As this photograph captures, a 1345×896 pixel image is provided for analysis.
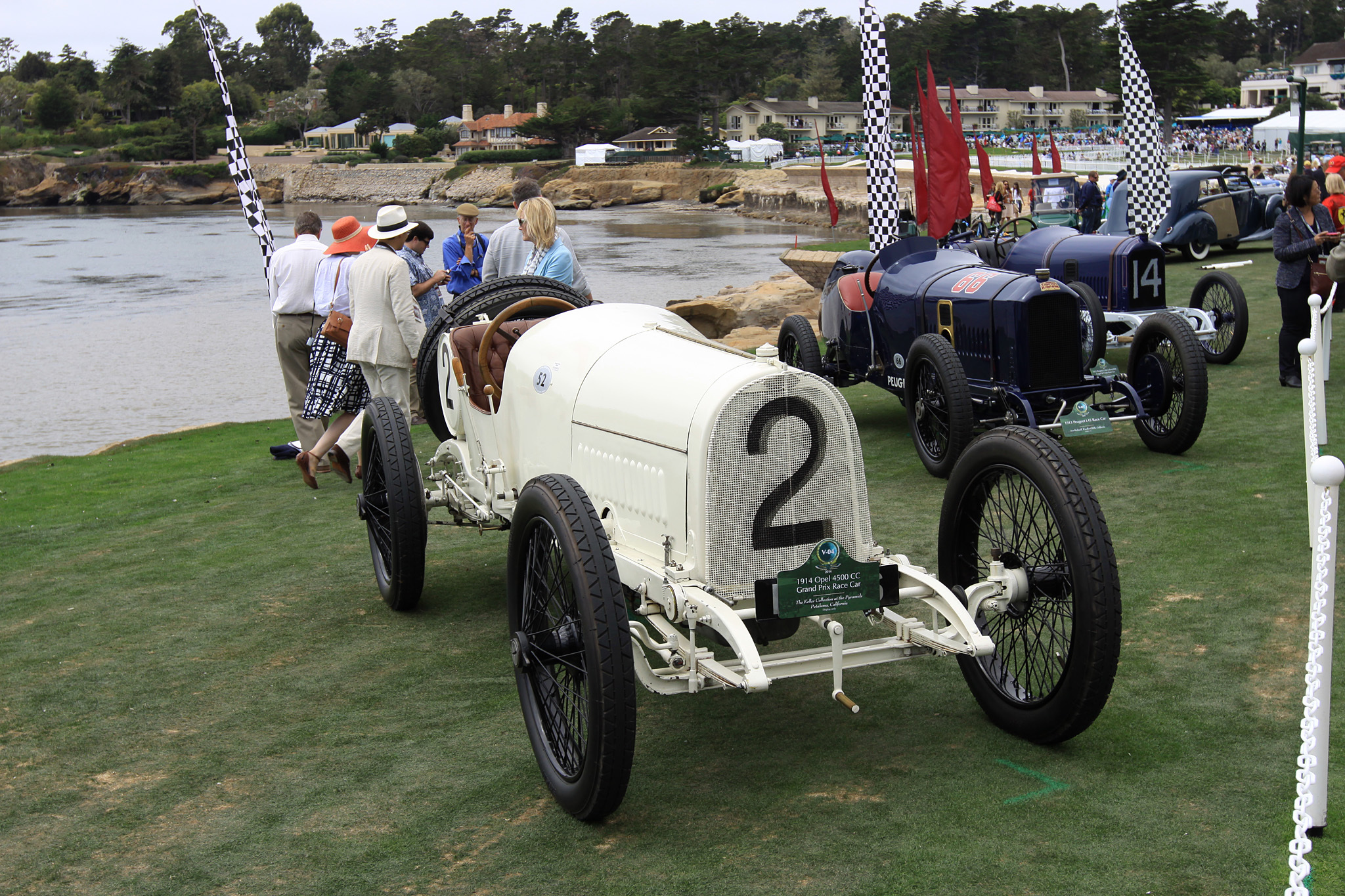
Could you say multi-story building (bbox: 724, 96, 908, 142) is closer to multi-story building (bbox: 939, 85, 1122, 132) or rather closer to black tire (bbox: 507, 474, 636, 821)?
multi-story building (bbox: 939, 85, 1122, 132)

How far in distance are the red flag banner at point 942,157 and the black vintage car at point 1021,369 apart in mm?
1097

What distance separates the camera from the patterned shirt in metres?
8.75

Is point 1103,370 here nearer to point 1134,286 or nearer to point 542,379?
point 1134,286

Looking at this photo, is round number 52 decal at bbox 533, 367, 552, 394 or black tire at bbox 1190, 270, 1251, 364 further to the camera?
black tire at bbox 1190, 270, 1251, 364

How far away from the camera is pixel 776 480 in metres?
3.62

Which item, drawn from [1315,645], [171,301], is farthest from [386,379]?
[171,301]

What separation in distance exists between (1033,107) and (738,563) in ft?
366

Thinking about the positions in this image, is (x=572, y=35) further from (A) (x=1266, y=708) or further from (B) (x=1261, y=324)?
(A) (x=1266, y=708)

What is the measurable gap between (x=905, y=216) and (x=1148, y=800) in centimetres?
1060

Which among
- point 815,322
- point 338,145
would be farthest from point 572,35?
point 815,322

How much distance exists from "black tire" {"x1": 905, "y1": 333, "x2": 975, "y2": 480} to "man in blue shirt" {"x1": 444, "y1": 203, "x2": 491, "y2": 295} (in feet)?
12.3

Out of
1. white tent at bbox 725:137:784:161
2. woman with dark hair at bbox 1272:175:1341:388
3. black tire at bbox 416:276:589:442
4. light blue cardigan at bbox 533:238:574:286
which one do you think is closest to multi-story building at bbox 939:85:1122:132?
white tent at bbox 725:137:784:161

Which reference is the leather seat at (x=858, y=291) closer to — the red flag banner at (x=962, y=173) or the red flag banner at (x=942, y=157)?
the red flag banner at (x=942, y=157)

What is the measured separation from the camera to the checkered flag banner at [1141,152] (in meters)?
17.2
